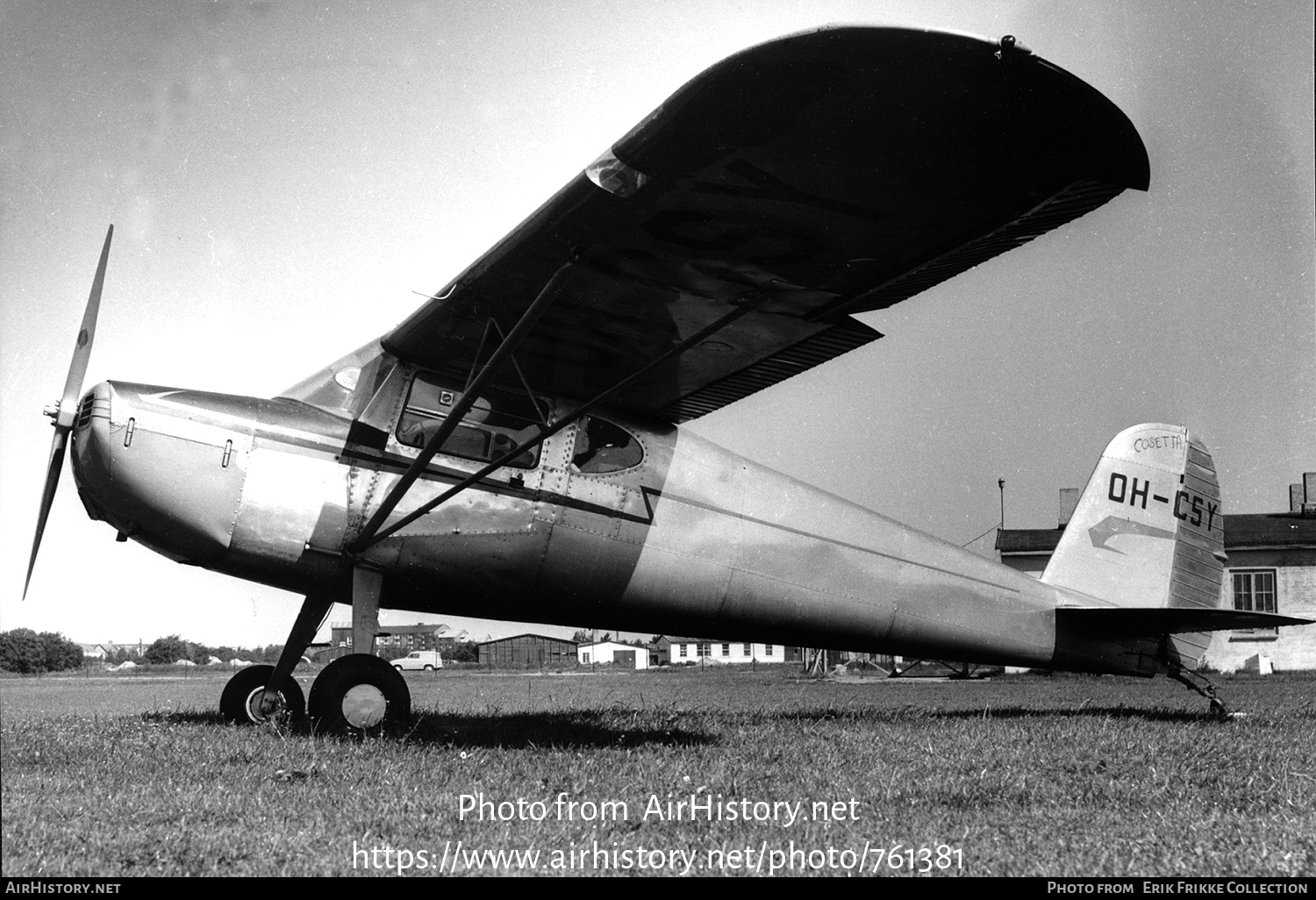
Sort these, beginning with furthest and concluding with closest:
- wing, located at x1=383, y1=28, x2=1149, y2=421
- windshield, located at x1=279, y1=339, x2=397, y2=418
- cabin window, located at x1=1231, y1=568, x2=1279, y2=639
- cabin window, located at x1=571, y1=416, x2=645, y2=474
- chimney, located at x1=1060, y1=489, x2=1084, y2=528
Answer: chimney, located at x1=1060, y1=489, x2=1084, y2=528 → cabin window, located at x1=1231, y1=568, x2=1279, y2=639 → cabin window, located at x1=571, y1=416, x2=645, y2=474 → windshield, located at x1=279, y1=339, x2=397, y2=418 → wing, located at x1=383, y1=28, x2=1149, y2=421

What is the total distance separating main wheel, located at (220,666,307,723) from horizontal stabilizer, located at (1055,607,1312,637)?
20.2ft

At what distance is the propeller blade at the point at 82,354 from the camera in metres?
6.17

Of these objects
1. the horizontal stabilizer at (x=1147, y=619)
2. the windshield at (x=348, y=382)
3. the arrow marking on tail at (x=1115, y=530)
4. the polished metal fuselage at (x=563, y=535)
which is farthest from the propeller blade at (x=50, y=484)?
the arrow marking on tail at (x=1115, y=530)

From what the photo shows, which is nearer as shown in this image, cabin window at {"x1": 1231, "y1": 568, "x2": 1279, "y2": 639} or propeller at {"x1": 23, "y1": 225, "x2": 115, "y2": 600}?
propeller at {"x1": 23, "y1": 225, "x2": 115, "y2": 600}

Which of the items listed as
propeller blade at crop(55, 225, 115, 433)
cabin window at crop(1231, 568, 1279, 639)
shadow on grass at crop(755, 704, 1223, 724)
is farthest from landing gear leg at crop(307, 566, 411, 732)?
cabin window at crop(1231, 568, 1279, 639)

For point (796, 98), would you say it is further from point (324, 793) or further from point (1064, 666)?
point (1064, 666)

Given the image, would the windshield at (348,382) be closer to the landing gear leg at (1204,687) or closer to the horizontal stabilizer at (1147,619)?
the horizontal stabilizer at (1147,619)

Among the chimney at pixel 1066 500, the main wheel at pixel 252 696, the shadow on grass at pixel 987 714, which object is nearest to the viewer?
the main wheel at pixel 252 696

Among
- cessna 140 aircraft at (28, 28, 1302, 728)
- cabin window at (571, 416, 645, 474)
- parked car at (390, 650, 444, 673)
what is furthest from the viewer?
parked car at (390, 650, 444, 673)

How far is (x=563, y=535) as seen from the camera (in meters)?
6.95

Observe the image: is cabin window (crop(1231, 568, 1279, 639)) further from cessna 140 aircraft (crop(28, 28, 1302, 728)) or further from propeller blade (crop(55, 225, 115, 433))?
propeller blade (crop(55, 225, 115, 433))

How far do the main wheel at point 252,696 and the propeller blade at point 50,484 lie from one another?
Result: 147 centimetres

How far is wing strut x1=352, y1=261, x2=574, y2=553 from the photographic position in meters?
5.61
